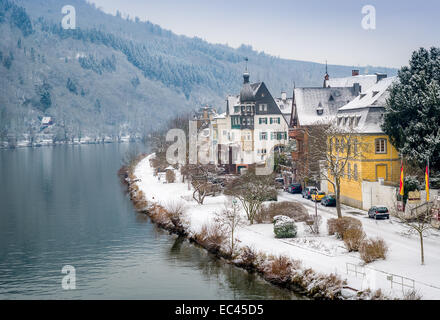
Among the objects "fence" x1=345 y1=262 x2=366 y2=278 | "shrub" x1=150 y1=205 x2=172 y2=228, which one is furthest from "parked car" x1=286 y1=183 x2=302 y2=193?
"fence" x1=345 y1=262 x2=366 y2=278

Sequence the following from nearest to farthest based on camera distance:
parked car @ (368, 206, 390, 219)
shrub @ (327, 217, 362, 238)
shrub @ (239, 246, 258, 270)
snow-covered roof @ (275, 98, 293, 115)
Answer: shrub @ (239, 246, 258, 270), shrub @ (327, 217, 362, 238), parked car @ (368, 206, 390, 219), snow-covered roof @ (275, 98, 293, 115)

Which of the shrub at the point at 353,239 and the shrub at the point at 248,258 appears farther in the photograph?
the shrub at the point at 248,258

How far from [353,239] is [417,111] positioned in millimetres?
Result: 15727

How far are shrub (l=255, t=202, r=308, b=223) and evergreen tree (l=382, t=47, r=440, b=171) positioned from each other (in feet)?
33.1

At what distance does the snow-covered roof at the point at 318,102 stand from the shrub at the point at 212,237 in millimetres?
30854

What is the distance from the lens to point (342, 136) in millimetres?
51812

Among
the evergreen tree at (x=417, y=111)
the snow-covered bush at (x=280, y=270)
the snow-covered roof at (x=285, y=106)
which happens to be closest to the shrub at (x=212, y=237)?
the snow-covered bush at (x=280, y=270)

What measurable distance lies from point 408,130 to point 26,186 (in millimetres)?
67135

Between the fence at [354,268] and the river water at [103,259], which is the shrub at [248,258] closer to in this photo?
the river water at [103,259]

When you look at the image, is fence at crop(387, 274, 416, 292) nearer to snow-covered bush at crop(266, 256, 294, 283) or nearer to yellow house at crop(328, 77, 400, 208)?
snow-covered bush at crop(266, 256, 294, 283)

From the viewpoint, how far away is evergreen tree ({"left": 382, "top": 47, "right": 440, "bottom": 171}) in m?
45.1

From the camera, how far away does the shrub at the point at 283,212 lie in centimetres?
4741
